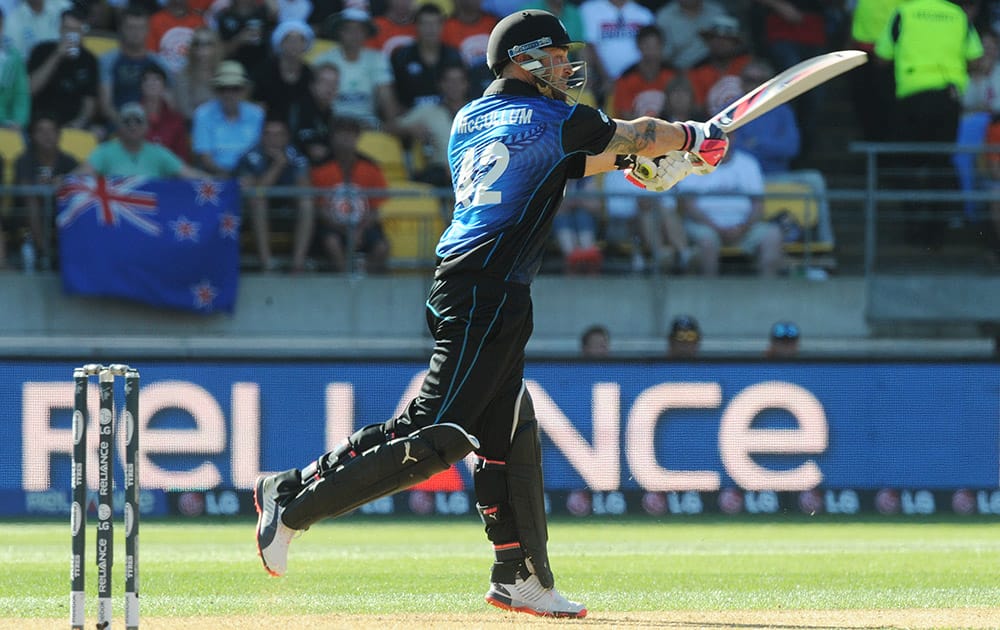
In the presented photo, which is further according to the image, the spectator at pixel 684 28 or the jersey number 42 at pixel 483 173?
the spectator at pixel 684 28

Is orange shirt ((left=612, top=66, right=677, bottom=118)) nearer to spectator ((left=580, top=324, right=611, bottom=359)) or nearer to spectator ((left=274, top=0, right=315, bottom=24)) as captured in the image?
spectator ((left=580, top=324, right=611, bottom=359))

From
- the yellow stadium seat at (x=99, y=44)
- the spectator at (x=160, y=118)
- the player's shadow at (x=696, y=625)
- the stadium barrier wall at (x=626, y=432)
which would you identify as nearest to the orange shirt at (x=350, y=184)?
A: the spectator at (x=160, y=118)

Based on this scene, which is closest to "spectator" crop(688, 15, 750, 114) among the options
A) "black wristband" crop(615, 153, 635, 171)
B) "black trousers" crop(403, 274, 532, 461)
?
"black wristband" crop(615, 153, 635, 171)

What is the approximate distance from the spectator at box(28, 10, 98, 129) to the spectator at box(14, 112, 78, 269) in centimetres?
28

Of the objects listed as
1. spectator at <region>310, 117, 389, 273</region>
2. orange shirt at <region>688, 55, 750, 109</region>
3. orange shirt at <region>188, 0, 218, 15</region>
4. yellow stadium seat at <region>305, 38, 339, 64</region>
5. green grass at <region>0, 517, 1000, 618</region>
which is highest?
A: orange shirt at <region>188, 0, 218, 15</region>

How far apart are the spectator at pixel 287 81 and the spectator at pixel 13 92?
6.89ft

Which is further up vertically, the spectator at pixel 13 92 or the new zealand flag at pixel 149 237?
the spectator at pixel 13 92

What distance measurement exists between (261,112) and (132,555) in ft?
32.8

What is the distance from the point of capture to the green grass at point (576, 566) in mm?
7270

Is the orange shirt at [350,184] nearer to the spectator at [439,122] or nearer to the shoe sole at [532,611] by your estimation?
the spectator at [439,122]

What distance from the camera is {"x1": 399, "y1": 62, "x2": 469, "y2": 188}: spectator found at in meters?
15.2

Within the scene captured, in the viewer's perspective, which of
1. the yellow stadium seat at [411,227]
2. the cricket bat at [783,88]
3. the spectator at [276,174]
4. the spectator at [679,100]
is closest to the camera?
the cricket bat at [783,88]

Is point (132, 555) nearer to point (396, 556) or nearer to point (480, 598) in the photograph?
point (480, 598)

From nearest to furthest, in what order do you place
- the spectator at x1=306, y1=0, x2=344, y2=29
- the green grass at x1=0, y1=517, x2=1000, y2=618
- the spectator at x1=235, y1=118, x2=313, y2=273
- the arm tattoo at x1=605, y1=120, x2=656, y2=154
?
the arm tattoo at x1=605, y1=120, x2=656, y2=154, the green grass at x1=0, y1=517, x2=1000, y2=618, the spectator at x1=235, y1=118, x2=313, y2=273, the spectator at x1=306, y1=0, x2=344, y2=29
